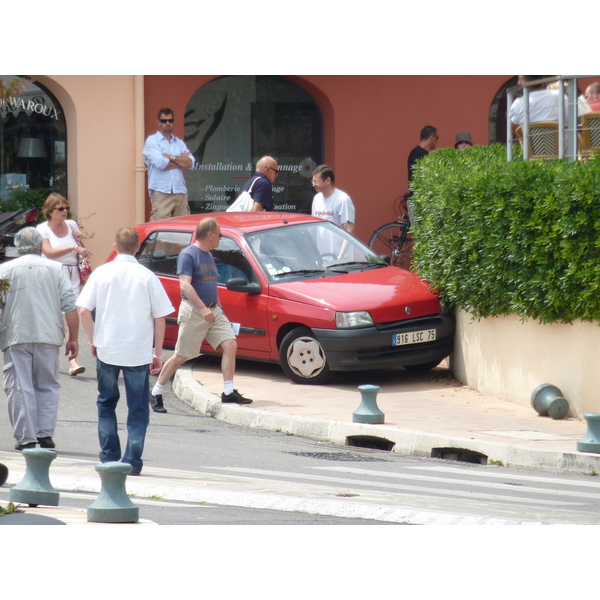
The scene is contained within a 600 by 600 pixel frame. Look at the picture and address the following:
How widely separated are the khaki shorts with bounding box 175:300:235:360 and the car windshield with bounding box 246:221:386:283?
1372 millimetres

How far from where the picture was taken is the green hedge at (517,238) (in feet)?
31.5

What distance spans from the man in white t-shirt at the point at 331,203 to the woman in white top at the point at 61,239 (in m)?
3.31

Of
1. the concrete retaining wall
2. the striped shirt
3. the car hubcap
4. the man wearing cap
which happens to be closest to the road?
the striped shirt

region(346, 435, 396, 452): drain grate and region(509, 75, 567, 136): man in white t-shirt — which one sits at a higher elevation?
region(509, 75, 567, 136): man in white t-shirt

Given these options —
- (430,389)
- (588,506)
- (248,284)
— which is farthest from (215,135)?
(588,506)

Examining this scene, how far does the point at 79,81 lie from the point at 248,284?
23.5ft

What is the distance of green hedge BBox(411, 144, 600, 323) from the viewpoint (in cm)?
960

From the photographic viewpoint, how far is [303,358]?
11.3 meters

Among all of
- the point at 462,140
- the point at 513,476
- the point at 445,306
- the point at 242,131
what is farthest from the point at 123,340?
the point at 242,131

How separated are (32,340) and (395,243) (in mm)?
9946

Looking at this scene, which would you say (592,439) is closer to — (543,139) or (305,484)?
(305,484)

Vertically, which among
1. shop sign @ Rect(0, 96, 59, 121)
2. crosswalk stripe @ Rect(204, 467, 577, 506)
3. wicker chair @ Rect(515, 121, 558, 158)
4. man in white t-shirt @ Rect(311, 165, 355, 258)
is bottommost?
crosswalk stripe @ Rect(204, 467, 577, 506)

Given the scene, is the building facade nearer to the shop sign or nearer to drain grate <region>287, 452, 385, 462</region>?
the shop sign

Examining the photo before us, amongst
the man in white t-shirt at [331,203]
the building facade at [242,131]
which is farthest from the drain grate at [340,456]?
the building facade at [242,131]
